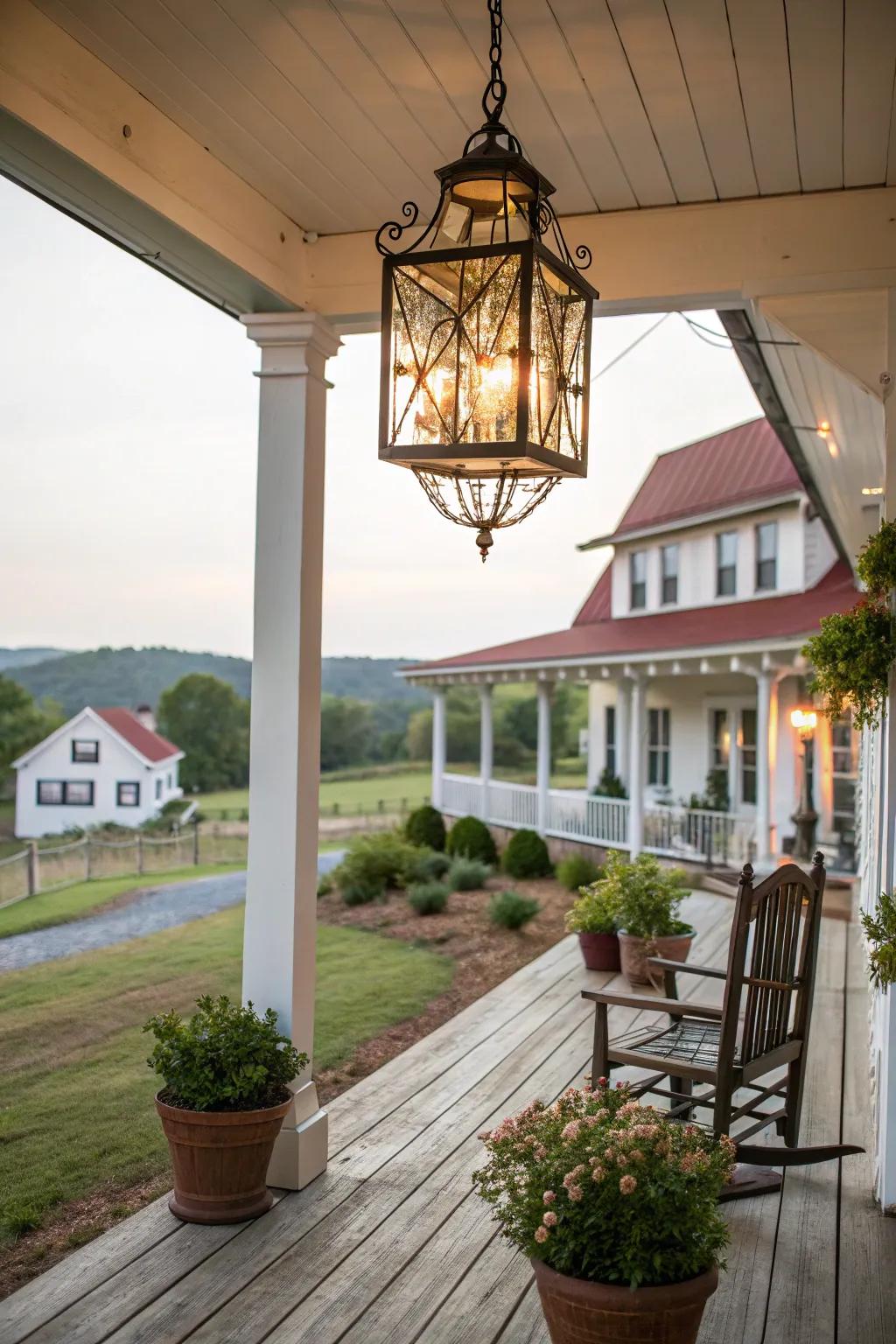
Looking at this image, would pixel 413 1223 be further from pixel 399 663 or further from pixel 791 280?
pixel 399 663

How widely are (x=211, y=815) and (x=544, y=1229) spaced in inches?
436

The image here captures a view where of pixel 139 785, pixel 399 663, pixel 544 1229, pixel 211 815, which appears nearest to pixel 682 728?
pixel 211 815

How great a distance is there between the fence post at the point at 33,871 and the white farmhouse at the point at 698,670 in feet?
23.1

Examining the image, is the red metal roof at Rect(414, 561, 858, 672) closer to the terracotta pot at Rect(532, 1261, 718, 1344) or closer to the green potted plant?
the green potted plant

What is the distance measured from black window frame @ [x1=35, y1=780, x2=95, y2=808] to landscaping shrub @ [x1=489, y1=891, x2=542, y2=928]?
389 cm

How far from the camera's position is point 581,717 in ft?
103

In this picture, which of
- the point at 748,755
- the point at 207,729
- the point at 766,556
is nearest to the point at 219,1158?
the point at 207,729

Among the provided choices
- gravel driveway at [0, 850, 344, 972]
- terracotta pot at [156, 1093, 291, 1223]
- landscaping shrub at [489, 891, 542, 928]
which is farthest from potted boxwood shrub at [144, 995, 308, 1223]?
landscaping shrub at [489, 891, 542, 928]

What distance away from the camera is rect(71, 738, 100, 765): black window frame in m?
9.64

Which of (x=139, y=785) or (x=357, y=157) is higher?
(x=357, y=157)

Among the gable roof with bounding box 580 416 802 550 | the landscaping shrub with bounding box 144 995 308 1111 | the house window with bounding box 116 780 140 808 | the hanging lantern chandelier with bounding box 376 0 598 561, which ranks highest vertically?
the gable roof with bounding box 580 416 802 550

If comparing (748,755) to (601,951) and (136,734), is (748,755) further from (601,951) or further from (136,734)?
(136,734)

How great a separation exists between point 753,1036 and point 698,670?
31.2 feet

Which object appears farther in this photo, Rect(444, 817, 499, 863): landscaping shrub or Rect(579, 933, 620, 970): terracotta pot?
Rect(444, 817, 499, 863): landscaping shrub
